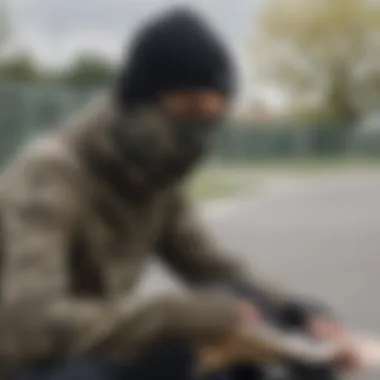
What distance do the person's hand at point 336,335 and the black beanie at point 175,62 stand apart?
262mm

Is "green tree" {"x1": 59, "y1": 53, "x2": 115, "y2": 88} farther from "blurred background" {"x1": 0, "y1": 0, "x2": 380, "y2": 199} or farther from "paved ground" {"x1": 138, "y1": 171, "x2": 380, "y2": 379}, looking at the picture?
"paved ground" {"x1": 138, "y1": 171, "x2": 380, "y2": 379}

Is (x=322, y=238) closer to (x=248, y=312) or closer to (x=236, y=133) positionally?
(x=236, y=133)

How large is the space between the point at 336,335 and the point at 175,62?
336 millimetres

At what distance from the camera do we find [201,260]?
0.98 m

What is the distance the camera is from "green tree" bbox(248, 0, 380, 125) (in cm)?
108

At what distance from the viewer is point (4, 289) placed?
32.6 inches

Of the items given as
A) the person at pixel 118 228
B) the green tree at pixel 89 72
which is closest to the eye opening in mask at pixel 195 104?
the person at pixel 118 228

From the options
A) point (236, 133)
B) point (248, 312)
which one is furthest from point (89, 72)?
point (248, 312)

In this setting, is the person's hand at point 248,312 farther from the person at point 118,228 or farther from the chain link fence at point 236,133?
the chain link fence at point 236,133

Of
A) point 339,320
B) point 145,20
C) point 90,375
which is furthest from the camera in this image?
point 339,320

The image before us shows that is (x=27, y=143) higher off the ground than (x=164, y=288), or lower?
higher

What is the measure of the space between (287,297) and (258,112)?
216 mm

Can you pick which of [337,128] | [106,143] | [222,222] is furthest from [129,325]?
[337,128]

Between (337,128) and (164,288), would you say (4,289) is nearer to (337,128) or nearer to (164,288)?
(164,288)
